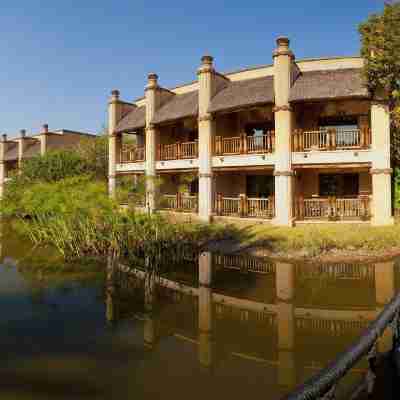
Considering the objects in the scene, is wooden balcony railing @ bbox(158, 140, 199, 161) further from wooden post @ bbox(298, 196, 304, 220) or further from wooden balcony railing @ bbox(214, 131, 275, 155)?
wooden post @ bbox(298, 196, 304, 220)

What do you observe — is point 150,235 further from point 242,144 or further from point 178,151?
point 178,151

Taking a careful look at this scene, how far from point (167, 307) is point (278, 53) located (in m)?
15.6

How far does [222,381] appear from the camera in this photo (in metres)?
5.38

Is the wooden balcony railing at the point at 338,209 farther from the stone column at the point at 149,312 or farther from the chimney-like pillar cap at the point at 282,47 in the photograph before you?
the stone column at the point at 149,312

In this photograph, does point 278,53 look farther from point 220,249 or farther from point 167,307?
point 167,307

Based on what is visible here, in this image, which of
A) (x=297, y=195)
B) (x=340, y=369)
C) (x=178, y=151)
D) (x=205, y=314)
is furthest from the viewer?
(x=178, y=151)

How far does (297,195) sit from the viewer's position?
2102 centimetres

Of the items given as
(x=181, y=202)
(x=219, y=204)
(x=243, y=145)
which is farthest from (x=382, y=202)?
(x=181, y=202)

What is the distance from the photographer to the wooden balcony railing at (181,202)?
2353cm

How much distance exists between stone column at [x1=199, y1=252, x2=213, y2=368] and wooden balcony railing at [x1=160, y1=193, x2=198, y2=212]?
9647 millimetres

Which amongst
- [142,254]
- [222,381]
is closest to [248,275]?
[142,254]

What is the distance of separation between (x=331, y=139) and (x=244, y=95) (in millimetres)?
5792

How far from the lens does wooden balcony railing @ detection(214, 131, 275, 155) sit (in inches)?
805

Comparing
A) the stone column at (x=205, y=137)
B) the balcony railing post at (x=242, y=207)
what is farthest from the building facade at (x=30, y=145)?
the balcony railing post at (x=242, y=207)
